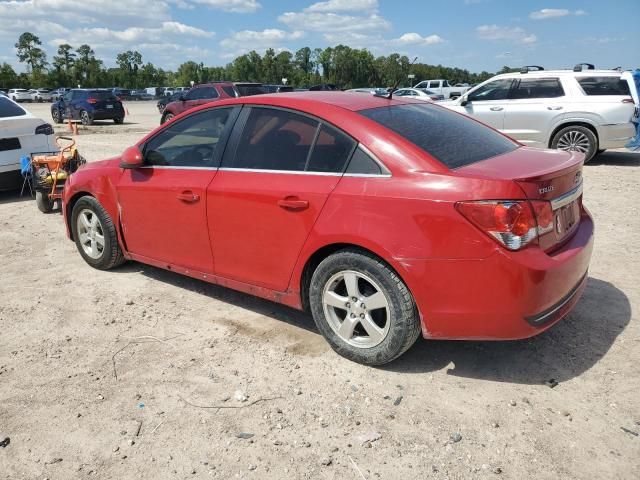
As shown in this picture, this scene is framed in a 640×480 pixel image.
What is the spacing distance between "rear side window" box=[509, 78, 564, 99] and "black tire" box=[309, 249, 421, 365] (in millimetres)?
9246

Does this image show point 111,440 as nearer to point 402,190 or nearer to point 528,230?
point 402,190

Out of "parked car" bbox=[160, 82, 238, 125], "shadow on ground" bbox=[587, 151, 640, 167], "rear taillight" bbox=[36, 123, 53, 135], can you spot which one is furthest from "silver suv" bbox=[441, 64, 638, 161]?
"parked car" bbox=[160, 82, 238, 125]

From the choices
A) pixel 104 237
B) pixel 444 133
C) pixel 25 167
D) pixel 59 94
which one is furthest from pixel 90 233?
pixel 59 94

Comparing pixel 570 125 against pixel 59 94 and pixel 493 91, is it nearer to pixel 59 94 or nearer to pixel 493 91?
pixel 493 91

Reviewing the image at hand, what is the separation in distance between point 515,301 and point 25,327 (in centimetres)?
354

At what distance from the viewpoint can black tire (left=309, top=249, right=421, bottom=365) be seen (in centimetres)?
307

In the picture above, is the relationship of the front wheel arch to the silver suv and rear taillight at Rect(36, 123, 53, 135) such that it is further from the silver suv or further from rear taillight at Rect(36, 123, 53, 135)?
rear taillight at Rect(36, 123, 53, 135)

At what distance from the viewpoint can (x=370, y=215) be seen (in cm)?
306

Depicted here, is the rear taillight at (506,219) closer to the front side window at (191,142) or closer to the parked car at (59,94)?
the front side window at (191,142)

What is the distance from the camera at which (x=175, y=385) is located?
326 cm

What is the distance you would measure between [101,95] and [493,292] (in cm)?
2509

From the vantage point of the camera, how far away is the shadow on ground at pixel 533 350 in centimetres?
330

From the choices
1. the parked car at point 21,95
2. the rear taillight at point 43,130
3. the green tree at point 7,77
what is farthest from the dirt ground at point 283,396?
the green tree at point 7,77

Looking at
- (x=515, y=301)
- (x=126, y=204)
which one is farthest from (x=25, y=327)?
(x=515, y=301)
